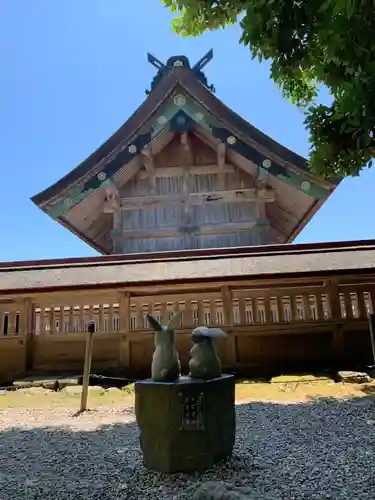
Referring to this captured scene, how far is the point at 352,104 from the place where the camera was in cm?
319

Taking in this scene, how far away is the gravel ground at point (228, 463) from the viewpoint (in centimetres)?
296

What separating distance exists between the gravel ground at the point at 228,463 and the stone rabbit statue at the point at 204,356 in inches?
27.8

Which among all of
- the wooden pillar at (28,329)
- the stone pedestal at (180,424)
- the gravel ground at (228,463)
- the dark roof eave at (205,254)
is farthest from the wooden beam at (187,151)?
the stone pedestal at (180,424)

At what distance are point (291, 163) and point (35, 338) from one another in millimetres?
7080

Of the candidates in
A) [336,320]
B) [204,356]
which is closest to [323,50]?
→ [204,356]

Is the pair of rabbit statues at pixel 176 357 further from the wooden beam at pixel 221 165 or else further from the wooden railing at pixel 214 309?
the wooden beam at pixel 221 165

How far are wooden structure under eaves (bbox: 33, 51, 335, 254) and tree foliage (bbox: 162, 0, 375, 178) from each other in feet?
10.8

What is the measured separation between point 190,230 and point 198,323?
11.7 feet

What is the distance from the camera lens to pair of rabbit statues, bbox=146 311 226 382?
3.36 meters

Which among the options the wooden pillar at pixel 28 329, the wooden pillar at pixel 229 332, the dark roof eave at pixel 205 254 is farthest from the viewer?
the dark roof eave at pixel 205 254

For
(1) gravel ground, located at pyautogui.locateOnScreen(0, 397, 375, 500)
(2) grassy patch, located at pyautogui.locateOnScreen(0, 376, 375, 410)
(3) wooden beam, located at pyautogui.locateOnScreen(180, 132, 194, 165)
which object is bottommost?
(1) gravel ground, located at pyautogui.locateOnScreen(0, 397, 375, 500)

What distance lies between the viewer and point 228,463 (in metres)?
3.27

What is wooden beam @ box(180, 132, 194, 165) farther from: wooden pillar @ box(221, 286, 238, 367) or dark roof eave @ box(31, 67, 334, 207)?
wooden pillar @ box(221, 286, 238, 367)

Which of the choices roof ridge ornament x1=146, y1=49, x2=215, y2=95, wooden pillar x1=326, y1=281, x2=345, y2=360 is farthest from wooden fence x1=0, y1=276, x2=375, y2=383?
roof ridge ornament x1=146, y1=49, x2=215, y2=95
